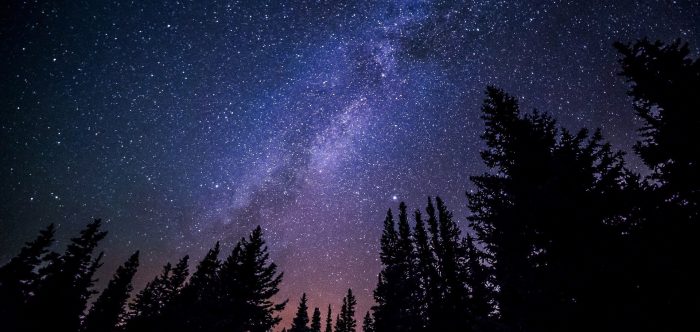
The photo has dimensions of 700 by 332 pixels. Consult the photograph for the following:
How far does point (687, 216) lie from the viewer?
312 inches

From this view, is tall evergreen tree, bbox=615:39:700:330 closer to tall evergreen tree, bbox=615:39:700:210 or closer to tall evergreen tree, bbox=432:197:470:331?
tall evergreen tree, bbox=615:39:700:210

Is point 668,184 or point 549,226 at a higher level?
point 668,184

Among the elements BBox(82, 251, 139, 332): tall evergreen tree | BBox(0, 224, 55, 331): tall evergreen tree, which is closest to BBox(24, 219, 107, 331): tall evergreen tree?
BBox(0, 224, 55, 331): tall evergreen tree

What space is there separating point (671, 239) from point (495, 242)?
4.22 m

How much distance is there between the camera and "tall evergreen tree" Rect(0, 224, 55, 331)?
19.7m

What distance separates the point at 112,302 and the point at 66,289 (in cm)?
1711

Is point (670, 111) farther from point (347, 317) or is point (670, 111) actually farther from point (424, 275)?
point (347, 317)

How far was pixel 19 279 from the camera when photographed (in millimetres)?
20734

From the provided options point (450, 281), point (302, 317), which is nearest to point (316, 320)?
point (302, 317)

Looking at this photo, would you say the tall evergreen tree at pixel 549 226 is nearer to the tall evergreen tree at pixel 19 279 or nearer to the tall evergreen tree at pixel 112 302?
the tall evergreen tree at pixel 19 279

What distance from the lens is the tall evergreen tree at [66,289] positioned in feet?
70.1

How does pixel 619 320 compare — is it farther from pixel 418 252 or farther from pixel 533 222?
pixel 418 252

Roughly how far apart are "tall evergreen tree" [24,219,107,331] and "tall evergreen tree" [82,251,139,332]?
502 inches

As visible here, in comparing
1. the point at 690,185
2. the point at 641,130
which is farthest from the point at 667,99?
the point at 690,185
